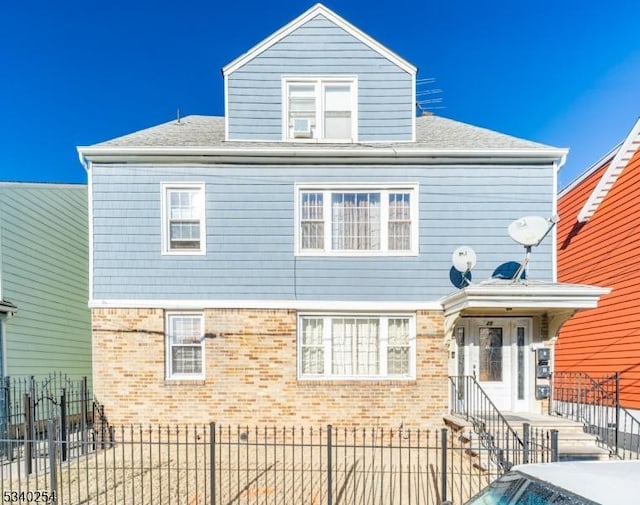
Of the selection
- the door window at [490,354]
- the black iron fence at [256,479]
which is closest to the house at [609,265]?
the door window at [490,354]

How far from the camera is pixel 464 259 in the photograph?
8.02 meters

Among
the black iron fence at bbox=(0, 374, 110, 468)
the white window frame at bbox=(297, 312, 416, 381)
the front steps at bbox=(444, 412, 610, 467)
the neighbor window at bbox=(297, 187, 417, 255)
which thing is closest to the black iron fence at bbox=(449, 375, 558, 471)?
the front steps at bbox=(444, 412, 610, 467)

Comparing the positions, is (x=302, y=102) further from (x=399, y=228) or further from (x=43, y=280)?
(x=43, y=280)

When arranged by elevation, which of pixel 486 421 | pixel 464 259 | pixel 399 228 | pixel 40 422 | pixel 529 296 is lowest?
pixel 40 422

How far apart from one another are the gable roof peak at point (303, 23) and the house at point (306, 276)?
198 centimetres

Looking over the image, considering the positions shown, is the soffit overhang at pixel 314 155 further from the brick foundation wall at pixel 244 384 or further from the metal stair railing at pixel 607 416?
the metal stair railing at pixel 607 416

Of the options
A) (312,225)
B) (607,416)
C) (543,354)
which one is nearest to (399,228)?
(312,225)

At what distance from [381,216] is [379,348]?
2.99 m

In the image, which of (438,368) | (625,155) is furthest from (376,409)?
(625,155)

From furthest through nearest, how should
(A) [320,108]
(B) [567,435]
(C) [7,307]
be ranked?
(A) [320,108] < (C) [7,307] < (B) [567,435]

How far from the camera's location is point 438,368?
837 cm

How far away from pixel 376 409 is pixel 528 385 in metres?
3.41

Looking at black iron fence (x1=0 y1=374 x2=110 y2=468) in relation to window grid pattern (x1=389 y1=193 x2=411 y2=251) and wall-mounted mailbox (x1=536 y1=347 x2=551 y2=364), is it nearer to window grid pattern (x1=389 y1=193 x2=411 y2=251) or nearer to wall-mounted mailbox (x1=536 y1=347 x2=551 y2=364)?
window grid pattern (x1=389 y1=193 x2=411 y2=251)

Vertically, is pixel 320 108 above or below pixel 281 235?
above
